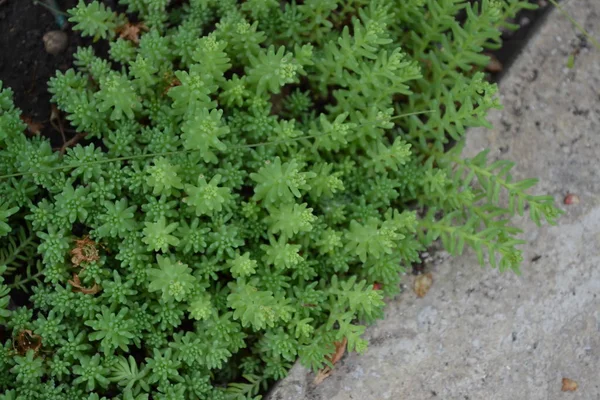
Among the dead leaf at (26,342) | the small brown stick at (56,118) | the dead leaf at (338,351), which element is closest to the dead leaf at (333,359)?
the dead leaf at (338,351)

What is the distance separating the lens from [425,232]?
3.63 meters

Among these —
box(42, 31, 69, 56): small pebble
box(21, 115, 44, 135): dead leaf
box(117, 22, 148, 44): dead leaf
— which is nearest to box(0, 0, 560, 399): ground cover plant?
box(117, 22, 148, 44): dead leaf

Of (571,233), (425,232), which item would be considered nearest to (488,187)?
(425,232)

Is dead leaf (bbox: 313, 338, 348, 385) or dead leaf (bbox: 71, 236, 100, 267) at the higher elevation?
dead leaf (bbox: 71, 236, 100, 267)

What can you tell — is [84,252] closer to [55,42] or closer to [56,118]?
[56,118]

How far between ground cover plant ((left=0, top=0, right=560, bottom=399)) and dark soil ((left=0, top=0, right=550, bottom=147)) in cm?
15

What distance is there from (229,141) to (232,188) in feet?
0.68

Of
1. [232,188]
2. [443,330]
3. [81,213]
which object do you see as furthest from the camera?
[443,330]

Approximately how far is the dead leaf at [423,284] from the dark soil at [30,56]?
1.85 meters

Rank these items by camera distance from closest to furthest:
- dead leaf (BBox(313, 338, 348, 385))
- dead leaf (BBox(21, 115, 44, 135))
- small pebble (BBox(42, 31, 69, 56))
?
dead leaf (BBox(313, 338, 348, 385))
dead leaf (BBox(21, 115, 44, 135))
small pebble (BBox(42, 31, 69, 56))

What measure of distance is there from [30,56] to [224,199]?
4.58ft

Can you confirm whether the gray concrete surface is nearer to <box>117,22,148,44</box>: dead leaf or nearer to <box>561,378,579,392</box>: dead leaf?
<box>561,378,579,392</box>: dead leaf

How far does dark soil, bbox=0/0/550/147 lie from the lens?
3.58 meters

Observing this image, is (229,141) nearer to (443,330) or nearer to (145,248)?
(145,248)
